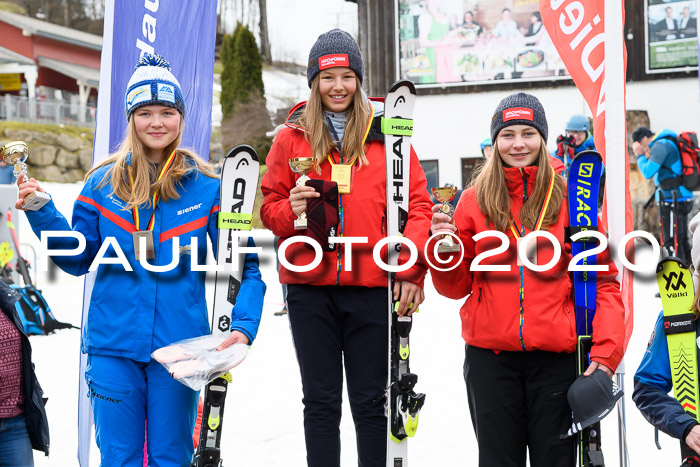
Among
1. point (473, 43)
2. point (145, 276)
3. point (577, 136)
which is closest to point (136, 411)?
point (145, 276)

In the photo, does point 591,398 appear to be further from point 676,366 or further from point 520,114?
point 520,114

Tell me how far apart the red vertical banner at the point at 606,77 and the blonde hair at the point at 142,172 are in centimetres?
196

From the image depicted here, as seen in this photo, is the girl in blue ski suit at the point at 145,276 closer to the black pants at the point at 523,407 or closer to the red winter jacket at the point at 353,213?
the red winter jacket at the point at 353,213

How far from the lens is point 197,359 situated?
259cm

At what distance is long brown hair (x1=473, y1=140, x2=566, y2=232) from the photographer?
286cm

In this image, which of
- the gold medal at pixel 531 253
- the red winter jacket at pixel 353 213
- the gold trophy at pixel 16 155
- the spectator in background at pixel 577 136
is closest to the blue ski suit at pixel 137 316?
the gold trophy at pixel 16 155

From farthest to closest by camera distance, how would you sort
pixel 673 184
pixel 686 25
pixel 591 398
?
pixel 686 25
pixel 673 184
pixel 591 398

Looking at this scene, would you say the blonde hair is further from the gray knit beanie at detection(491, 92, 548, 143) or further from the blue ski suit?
the gray knit beanie at detection(491, 92, 548, 143)

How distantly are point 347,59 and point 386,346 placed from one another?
1202 millimetres

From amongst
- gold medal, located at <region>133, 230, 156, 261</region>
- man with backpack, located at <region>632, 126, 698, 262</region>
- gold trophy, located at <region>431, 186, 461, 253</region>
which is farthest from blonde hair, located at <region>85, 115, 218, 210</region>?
man with backpack, located at <region>632, 126, 698, 262</region>

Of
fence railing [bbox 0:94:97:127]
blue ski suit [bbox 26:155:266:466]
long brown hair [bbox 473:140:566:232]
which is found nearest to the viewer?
blue ski suit [bbox 26:155:266:466]

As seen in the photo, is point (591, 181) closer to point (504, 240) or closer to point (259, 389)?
point (504, 240)

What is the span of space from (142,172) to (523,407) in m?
1.65

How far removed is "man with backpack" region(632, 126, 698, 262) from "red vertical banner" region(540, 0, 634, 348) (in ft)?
18.9
